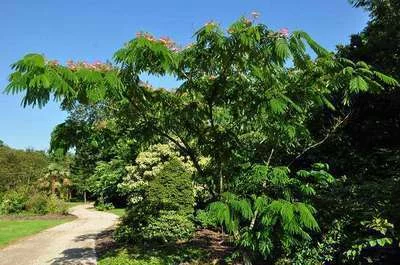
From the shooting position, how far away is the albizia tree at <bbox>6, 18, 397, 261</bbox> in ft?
19.2

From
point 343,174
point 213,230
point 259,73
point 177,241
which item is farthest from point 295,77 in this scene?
point 213,230

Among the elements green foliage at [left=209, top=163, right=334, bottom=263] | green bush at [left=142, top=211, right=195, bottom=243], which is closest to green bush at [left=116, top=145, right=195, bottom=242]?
green bush at [left=142, top=211, right=195, bottom=243]

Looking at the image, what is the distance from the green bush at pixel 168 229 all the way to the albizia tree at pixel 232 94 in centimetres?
657

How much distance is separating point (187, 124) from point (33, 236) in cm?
1298

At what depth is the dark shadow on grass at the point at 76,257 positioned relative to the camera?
12.5m

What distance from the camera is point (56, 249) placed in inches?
589

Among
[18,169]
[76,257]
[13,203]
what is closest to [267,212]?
[76,257]

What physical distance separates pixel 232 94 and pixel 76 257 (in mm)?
8176

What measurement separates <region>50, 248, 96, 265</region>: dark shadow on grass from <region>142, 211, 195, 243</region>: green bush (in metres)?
1.77

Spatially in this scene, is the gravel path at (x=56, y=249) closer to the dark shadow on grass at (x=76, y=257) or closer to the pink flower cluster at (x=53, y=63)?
the dark shadow on grass at (x=76, y=257)

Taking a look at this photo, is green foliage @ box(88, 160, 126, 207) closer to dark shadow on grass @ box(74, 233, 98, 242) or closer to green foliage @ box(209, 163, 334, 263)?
dark shadow on grass @ box(74, 233, 98, 242)

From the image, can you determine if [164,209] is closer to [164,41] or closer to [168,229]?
[168,229]

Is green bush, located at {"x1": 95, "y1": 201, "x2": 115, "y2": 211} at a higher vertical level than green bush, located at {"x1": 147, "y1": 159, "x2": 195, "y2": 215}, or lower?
higher

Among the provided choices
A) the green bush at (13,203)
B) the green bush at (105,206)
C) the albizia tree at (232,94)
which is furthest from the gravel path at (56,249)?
the green bush at (105,206)
